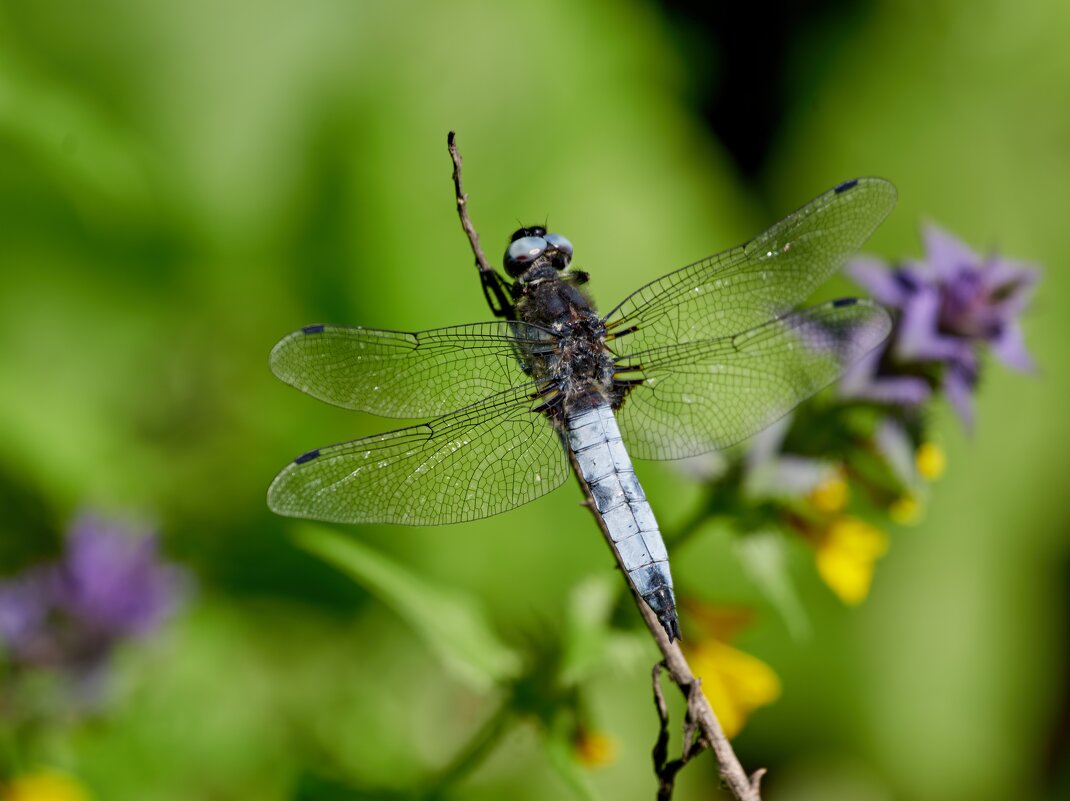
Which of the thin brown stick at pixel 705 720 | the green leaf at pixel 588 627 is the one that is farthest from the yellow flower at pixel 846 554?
the thin brown stick at pixel 705 720

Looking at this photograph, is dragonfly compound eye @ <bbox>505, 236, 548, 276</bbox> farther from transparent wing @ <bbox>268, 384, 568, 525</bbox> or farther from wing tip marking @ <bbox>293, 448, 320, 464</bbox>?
wing tip marking @ <bbox>293, 448, 320, 464</bbox>

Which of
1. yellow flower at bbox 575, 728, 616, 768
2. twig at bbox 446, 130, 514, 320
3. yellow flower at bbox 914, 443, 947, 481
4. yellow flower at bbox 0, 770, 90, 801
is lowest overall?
yellow flower at bbox 575, 728, 616, 768

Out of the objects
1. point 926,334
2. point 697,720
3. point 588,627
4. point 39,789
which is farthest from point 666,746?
point 39,789

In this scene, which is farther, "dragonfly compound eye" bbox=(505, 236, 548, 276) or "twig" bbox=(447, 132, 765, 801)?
"dragonfly compound eye" bbox=(505, 236, 548, 276)

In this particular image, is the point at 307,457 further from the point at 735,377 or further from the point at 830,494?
the point at 830,494

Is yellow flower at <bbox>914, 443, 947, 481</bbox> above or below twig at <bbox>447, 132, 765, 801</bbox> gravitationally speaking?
above

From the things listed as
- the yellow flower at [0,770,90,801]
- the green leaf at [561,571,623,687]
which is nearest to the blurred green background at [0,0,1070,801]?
the yellow flower at [0,770,90,801]

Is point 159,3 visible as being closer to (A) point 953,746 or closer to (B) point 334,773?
(B) point 334,773

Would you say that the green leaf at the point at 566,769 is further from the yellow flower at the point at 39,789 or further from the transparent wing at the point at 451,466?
the yellow flower at the point at 39,789
